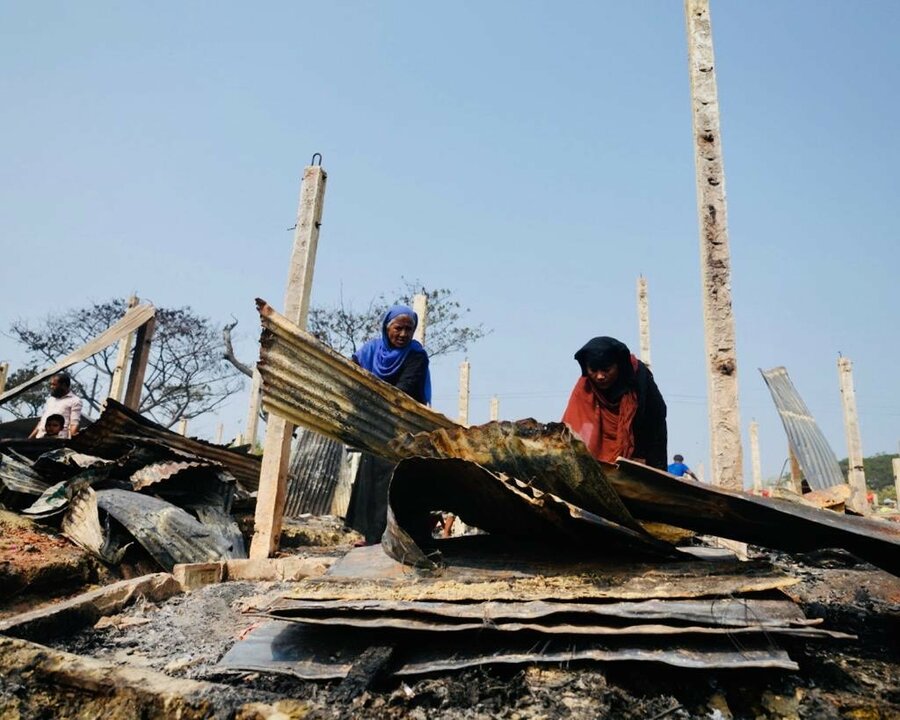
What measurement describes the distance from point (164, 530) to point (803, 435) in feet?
27.0

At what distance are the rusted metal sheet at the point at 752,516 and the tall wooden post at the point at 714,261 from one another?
4.89 feet

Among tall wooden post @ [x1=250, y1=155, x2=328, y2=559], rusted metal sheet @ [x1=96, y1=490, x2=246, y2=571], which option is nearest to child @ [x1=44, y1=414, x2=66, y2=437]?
rusted metal sheet @ [x1=96, y1=490, x2=246, y2=571]

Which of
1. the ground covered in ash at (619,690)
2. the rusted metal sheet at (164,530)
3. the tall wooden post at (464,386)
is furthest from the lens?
the tall wooden post at (464,386)

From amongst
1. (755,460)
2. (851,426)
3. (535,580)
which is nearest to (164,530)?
(535,580)

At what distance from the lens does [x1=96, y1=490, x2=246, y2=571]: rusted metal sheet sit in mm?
3809

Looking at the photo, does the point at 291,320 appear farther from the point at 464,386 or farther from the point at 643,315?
the point at 464,386

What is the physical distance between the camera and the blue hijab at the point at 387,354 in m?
4.63

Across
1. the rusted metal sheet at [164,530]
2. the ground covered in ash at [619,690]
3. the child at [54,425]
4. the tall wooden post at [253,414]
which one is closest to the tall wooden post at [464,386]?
the tall wooden post at [253,414]

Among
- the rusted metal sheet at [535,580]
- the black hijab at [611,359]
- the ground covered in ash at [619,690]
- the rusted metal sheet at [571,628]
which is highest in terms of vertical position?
the black hijab at [611,359]

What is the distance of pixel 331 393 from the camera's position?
296cm

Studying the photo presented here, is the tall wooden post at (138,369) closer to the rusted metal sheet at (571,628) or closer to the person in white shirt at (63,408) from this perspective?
the person in white shirt at (63,408)

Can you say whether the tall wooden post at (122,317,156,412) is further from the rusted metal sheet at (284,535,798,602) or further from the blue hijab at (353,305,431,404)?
the rusted metal sheet at (284,535,798,602)

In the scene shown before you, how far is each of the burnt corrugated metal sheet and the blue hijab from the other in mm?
3931

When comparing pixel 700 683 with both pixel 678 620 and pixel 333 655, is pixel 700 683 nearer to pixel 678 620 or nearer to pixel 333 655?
pixel 678 620
